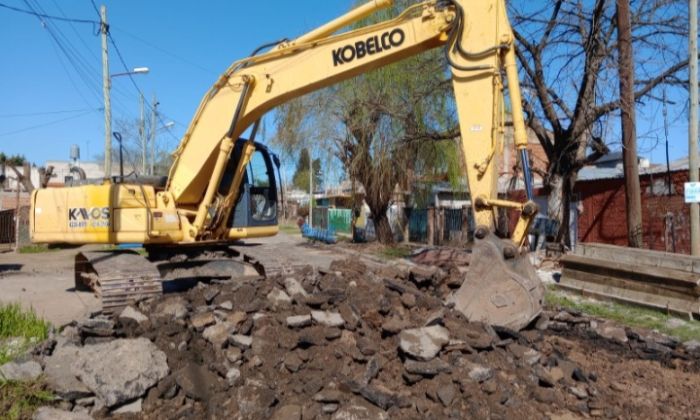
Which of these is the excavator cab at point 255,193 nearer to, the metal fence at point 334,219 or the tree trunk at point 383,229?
the tree trunk at point 383,229

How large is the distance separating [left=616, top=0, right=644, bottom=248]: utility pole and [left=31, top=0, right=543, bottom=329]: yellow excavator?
18.3ft

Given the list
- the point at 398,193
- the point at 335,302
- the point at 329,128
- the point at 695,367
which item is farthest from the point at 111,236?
the point at 398,193

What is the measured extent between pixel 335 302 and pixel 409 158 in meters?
12.8

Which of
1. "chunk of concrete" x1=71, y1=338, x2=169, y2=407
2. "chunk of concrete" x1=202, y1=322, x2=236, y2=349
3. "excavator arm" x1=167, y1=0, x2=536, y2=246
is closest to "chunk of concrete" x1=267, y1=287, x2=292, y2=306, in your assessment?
"chunk of concrete" x1=202, y1=322, x2=236, y2=349

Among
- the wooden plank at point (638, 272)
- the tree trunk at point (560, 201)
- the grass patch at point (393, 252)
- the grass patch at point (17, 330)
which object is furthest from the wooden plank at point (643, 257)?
the grass patch at point (17, 330)

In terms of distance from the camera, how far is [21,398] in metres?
4.31

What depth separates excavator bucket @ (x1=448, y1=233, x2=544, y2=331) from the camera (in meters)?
5.54

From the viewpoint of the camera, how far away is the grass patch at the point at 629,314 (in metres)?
7.06

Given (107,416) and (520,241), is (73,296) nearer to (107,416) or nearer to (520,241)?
(107,416)

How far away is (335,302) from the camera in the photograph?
602 cm

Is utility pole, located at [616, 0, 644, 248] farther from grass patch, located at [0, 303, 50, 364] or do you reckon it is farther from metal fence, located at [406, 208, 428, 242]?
grass patch, located at [0, 303, 50, 364]

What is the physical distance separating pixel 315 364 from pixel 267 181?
4.41m

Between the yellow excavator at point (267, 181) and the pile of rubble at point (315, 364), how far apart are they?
2.42 ft

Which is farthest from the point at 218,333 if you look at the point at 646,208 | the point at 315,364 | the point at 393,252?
the point at 646,208
